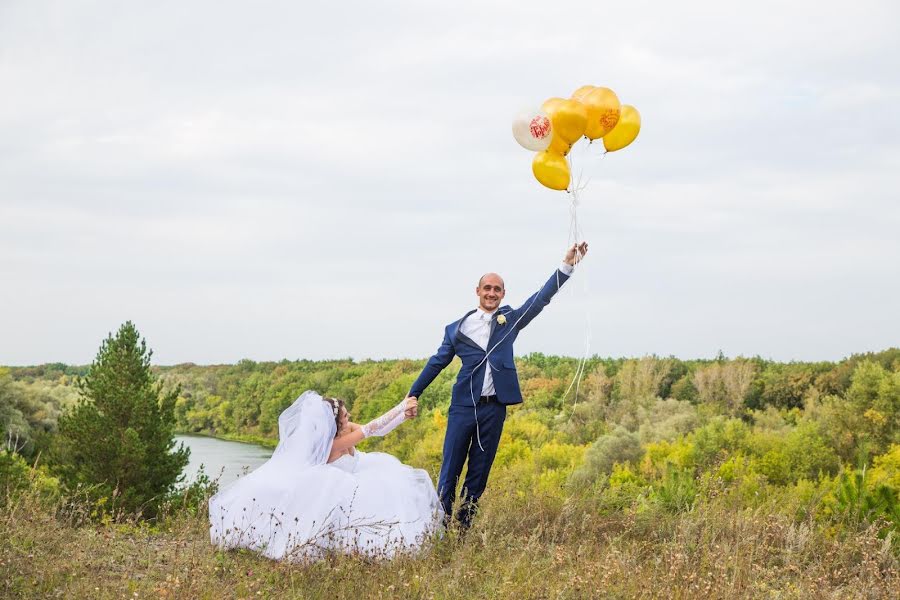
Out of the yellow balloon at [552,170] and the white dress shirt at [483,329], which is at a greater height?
the yellow balloon at [552,170]

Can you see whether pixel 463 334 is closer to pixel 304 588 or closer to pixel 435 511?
pixel 435 511

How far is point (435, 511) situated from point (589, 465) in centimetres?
977

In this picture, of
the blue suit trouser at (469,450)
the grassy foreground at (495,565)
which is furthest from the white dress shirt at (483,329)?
the grassy foreground at (495,565)

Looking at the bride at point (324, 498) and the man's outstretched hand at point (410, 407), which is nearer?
the bride at point (324, 498)

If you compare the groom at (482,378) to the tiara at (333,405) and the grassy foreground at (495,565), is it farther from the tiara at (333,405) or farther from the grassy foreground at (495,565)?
the tiara at (333,405)

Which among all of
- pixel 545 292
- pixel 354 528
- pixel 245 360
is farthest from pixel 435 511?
pixel 245 360

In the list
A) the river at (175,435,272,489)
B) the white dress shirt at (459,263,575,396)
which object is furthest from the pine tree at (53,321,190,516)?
the river at (175,435,272,489)

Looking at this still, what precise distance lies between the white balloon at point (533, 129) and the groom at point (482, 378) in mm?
954

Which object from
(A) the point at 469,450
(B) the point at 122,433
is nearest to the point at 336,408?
(A) the point at 469,450

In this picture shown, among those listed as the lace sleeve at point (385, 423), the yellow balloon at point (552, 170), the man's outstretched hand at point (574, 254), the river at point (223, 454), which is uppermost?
the yellow balloon at point (552, 170)

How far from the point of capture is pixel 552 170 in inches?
265

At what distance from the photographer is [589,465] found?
625 inches

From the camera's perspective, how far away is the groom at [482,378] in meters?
6.46

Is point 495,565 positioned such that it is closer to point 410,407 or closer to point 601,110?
point 410,407
